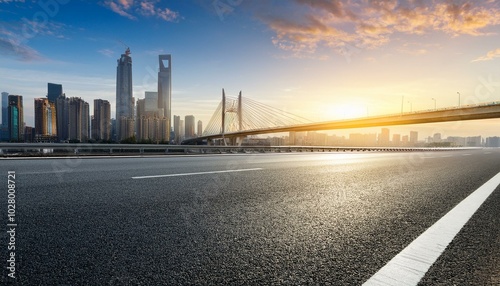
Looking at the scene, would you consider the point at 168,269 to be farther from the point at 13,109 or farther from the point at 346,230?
the point at 13,109

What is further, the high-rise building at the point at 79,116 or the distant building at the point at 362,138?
the distant building at the point at 362,138

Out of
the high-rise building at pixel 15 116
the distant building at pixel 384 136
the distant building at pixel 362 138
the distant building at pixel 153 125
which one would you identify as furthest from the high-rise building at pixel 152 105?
the distant building at pixel 384 136

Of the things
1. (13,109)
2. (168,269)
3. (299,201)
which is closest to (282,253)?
(168,269)

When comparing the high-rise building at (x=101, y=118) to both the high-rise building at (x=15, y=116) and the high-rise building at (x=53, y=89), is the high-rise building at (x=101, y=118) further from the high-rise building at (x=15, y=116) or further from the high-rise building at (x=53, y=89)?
the high-rise building at (x=53, y=89)

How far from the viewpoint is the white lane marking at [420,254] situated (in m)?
1.63

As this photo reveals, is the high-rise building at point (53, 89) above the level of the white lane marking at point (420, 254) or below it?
above

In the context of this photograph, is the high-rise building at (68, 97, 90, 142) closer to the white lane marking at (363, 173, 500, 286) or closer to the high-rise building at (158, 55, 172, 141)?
the high-rise building at (158, 55, 172, 141)

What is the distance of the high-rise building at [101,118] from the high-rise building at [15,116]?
19174 millimetres

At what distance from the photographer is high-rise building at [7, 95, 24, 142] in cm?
8180

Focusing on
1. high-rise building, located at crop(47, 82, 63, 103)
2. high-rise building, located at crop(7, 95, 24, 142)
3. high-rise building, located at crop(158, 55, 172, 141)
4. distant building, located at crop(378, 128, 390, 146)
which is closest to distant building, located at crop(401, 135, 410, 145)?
distant building, located at crop(378, 128, 390, 146)

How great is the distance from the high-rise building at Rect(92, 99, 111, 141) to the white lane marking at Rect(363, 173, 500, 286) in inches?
3845

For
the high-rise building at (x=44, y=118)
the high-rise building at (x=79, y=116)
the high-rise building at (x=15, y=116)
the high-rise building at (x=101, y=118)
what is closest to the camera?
the high-rise building at (x=79, y=116)

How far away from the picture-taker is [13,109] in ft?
286

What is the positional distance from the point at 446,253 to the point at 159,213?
97.2 inches
